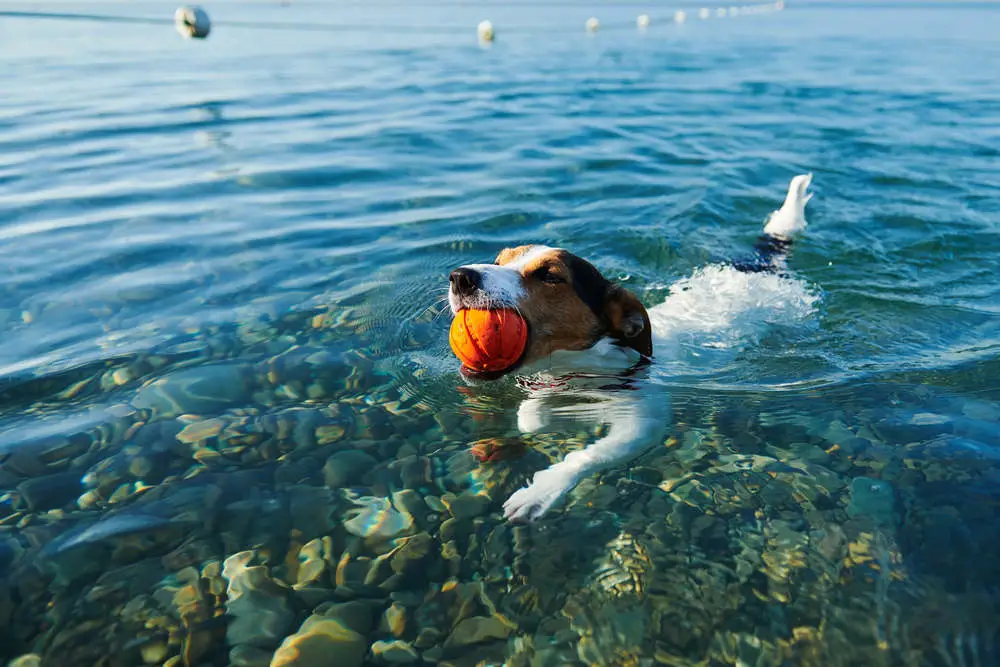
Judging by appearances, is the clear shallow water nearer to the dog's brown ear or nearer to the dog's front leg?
the dog's front leg

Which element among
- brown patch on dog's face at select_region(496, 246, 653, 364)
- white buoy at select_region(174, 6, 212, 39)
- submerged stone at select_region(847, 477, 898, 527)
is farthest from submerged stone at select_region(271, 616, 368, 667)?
white buoy at select_region(174, 6, 212, 39)

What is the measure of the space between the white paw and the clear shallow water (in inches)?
3.1

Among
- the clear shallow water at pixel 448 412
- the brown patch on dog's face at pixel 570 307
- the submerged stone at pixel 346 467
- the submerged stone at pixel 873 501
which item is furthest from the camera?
the brown patch on dog's face at pixel 570 307

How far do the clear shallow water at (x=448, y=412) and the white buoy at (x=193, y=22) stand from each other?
28.5ft

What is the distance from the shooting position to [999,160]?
9258 millimetres

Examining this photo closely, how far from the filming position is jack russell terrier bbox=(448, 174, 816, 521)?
12.0 feet

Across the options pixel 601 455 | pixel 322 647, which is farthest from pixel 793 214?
pixel 322 647

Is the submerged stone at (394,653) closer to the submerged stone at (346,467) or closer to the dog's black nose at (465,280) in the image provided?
the submerged stone at (346,467)

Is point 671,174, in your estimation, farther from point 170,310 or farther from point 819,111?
point 170,310

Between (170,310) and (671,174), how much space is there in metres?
5.93

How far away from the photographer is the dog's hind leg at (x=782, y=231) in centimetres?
636

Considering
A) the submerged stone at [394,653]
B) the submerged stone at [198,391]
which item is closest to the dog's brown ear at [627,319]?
the submerged stone at [198,391]

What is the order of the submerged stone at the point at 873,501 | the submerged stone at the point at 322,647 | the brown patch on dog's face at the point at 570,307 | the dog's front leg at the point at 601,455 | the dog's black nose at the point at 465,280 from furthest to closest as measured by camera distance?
the brown patch on dog's face at the point at 570,307
the dog's black nose at the point at 465,280
the dog's front leg at the point at 601,455
the submerged stone at the point at 873,501
the submerged stone at the point at 322,647

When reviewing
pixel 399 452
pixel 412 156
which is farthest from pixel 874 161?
pixel 399 452
